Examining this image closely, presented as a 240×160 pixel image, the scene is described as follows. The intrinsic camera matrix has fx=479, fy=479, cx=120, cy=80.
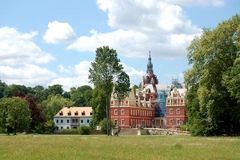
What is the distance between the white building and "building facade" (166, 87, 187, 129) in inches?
1080

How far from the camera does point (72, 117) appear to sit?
151000 mm

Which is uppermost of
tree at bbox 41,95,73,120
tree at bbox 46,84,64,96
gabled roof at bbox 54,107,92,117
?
tree at bbox 46,84,64,96

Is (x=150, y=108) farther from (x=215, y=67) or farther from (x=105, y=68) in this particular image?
(x=215, y=67)

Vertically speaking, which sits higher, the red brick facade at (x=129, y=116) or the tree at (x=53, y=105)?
the tree at (x=53, y=105)

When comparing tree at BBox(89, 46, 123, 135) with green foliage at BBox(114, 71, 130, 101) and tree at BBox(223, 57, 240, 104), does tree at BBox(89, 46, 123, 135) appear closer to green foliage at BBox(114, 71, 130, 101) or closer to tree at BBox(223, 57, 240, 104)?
green foliage at BBox(114, 71, 130, 101)

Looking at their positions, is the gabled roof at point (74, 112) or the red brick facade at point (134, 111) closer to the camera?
the red brick facade at point (134, 111)

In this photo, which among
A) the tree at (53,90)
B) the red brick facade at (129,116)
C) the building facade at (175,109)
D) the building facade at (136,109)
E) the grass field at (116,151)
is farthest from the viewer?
the tree at (53,90)

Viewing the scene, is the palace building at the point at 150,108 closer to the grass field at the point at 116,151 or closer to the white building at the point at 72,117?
the white building at the point at 72,117

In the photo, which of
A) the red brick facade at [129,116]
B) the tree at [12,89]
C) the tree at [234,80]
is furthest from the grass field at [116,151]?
the tree at [12,89]

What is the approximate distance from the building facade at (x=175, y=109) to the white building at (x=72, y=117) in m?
27.4

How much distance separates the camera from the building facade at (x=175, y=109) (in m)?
134

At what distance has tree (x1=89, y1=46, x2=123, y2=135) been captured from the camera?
254ft

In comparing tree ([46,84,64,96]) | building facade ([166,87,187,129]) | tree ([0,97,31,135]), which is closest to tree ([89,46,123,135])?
tree ([0,97,31,135])

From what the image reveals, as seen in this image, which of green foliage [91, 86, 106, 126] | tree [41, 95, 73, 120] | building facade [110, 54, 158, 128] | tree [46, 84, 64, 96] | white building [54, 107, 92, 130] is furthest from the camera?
tree [46, 84, 64, 96]
